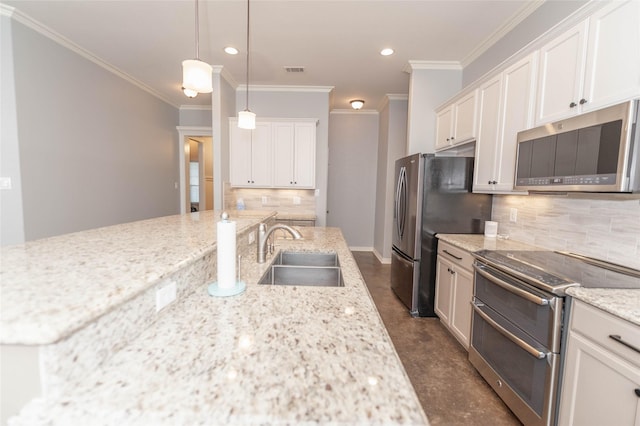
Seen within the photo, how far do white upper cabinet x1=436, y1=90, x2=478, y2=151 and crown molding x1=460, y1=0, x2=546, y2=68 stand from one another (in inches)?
25.8

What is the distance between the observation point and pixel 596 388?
121cm

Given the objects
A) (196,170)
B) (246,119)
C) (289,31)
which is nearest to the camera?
(246,119)

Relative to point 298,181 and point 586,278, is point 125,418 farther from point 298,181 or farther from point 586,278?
point 298,181

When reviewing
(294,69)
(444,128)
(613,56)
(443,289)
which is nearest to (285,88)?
(294,69)

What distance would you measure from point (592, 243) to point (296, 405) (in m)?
2.20

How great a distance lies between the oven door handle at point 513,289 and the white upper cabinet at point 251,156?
3147 mm

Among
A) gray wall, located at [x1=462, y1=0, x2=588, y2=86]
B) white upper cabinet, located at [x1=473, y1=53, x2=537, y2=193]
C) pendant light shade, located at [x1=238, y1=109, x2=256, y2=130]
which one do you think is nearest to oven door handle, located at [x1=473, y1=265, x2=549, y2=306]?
white upper cabinet, located at [x1=473, y1=53, x2=537, y2=193]

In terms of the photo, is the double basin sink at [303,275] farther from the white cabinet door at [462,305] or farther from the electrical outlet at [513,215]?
the electrical outlet at [513,215]

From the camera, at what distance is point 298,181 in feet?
14.2

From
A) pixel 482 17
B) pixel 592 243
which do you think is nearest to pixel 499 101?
pixel 482 17

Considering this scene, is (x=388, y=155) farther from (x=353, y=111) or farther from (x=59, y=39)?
(x=59, y=39)

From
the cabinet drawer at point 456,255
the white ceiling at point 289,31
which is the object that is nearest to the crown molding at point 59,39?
the white ceiling at point 289,31

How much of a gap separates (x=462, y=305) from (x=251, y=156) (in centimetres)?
337

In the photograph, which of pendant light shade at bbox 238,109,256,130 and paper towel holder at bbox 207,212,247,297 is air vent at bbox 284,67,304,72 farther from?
paper towel holder at bbox 207,212,247,297
